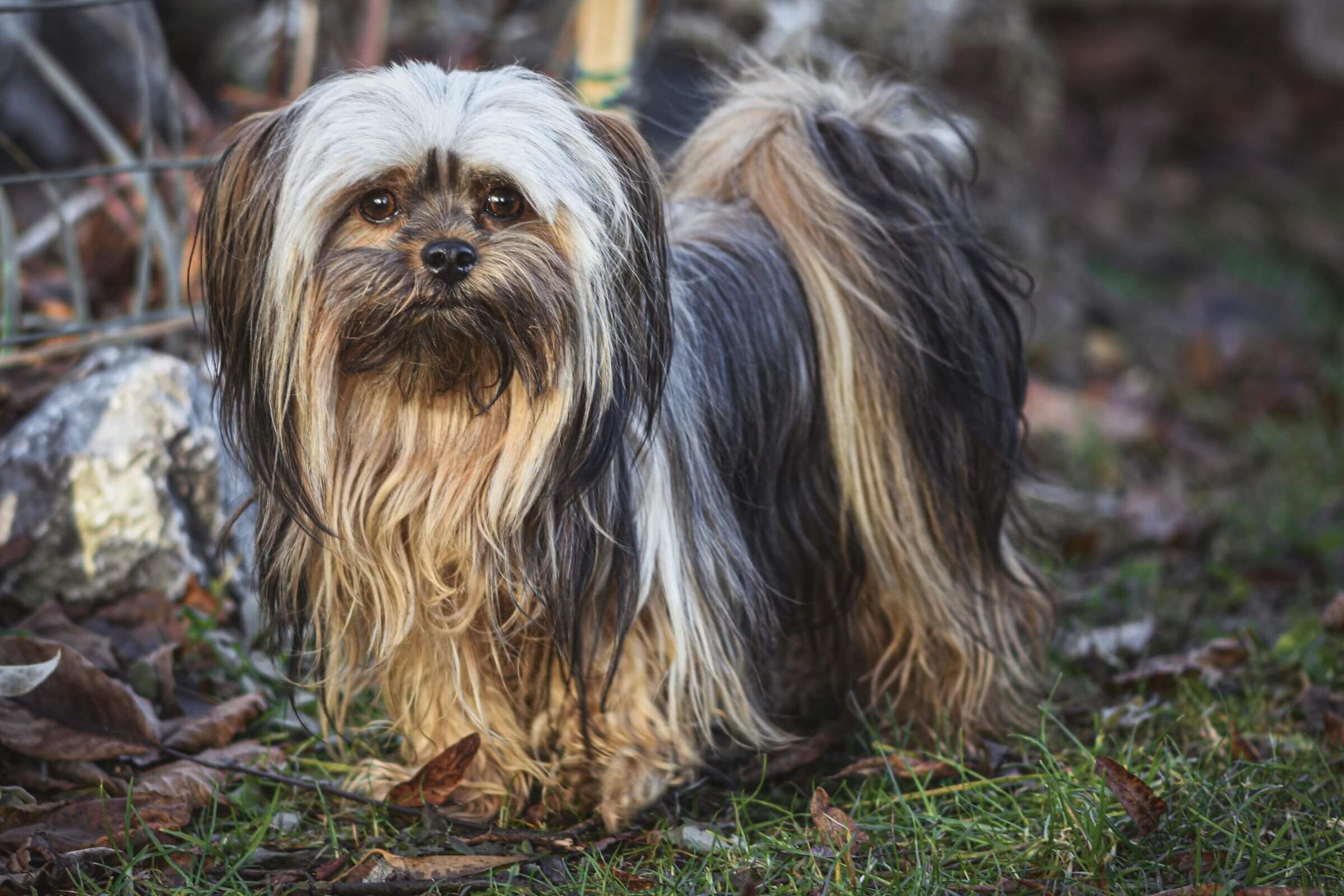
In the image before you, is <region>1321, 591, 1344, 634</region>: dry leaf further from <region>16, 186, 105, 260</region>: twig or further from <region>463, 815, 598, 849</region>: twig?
<region>16, 186, 105, 260</region>: twig

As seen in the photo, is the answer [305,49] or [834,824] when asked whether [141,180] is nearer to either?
[305,49]

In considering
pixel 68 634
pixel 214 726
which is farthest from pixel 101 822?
pixel 68 634

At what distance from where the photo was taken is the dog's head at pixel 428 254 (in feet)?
7.82

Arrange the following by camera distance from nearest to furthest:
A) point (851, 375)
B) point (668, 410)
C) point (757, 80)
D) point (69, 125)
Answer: point (668, 410) → point (851, 375) → point (757, 80) → point (69, 125)

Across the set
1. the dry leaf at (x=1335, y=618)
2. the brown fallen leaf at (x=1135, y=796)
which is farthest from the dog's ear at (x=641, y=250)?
the dry leaf at (x=1335, y=618)

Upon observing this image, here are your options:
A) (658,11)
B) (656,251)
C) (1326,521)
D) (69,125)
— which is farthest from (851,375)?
(69,125)

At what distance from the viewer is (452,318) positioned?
238 centimetres

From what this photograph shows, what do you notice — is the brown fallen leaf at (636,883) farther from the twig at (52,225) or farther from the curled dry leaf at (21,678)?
the twig at (52,225)

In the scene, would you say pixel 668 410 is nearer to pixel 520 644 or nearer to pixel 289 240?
pixel 520 644

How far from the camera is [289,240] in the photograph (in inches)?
94.7

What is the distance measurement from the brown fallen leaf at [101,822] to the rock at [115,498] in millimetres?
661

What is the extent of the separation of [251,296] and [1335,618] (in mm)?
2707

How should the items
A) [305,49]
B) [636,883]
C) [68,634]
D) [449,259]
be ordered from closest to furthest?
[449,259], [636,883], [68,634], [305,49]

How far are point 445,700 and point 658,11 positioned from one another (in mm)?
2564
